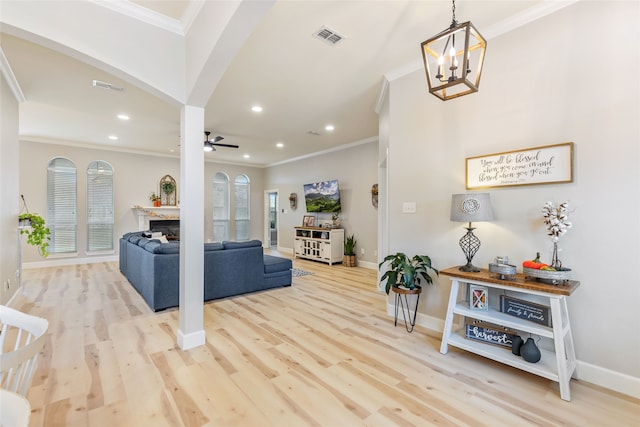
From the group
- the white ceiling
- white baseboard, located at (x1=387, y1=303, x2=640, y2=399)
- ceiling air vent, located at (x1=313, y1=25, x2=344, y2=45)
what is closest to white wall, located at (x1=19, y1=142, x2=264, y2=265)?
the white ceiling

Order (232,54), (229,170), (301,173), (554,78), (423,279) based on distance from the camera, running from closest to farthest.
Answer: (232,54) < (554,78) < (423,279) < (301,173) < (229,170)

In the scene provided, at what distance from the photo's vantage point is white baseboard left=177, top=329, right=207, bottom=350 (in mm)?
2656

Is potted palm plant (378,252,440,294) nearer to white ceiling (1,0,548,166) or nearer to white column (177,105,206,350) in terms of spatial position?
white ceiling (1,0,548,166)

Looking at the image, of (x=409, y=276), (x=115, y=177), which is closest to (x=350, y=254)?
(x=409, y=276)

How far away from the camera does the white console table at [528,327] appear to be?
1.98 metres

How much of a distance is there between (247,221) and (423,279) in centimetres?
736

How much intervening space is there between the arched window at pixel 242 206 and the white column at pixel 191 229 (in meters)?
6.80

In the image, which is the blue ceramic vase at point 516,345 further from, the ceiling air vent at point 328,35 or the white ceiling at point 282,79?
the ceiling air vent at point 328,35

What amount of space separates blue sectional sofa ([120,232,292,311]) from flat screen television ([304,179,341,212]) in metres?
2.79

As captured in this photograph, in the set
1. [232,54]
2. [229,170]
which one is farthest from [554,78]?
[229,170]

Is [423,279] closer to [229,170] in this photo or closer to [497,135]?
[497,135]

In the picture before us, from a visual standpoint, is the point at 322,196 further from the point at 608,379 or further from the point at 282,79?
the point at 608,379

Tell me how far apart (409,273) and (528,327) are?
3.40ft

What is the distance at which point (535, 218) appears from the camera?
242cm
